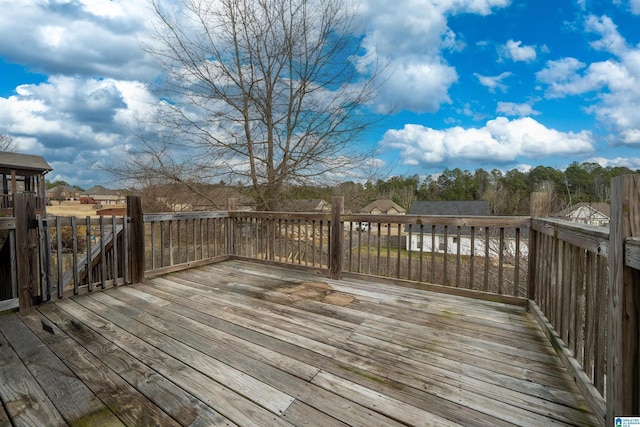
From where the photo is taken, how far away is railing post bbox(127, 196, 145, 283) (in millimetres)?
3592

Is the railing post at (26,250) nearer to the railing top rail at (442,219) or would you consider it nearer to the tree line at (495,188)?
the railing top rail at (442,219)

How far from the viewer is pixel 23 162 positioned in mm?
15172

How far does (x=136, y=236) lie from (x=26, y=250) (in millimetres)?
A: 1029

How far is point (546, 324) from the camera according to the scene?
219 centimetres

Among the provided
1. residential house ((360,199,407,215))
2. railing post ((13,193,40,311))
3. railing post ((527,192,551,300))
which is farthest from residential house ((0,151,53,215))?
railing post ((527,192,551,300))

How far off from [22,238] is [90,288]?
0.84 m

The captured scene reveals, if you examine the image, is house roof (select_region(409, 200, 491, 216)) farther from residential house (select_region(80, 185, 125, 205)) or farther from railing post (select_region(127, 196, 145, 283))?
railing post (select_region(127, 196, 145, 283))

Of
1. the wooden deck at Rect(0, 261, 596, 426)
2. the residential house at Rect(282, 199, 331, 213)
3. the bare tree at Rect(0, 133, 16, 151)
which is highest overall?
the bare tree at Rect(0, 133, 16, 151)

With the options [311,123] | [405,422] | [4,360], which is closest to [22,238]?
[4,360]

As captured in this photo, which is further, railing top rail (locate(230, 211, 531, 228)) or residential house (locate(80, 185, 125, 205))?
residential house (locate(80, 185, 125, 205))

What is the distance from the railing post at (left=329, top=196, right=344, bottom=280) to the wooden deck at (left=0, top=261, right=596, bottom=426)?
90 cm

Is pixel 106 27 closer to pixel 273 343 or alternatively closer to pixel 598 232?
pixel 273 343

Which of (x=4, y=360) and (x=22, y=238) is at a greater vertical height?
(x=22, y=238)

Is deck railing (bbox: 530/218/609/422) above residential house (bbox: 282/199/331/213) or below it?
below
